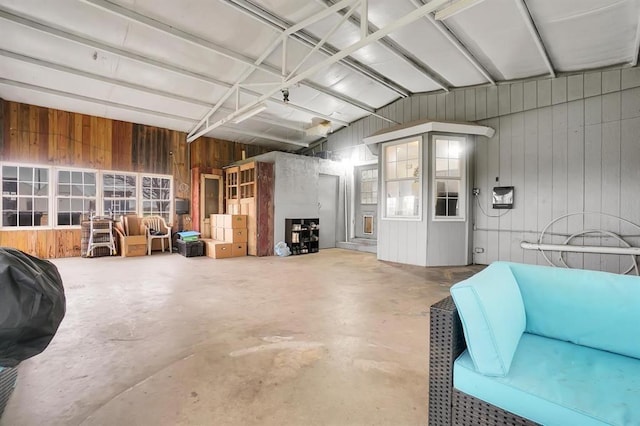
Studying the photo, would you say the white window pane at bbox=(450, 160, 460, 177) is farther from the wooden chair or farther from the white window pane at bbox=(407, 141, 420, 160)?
the wooden chair

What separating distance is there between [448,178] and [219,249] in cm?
528

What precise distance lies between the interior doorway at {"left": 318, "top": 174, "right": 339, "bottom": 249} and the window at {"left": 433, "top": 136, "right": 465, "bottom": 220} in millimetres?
3426

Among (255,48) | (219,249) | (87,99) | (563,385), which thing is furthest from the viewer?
(219,249)

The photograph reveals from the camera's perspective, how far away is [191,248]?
6.99 m

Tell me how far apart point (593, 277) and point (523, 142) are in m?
4.91

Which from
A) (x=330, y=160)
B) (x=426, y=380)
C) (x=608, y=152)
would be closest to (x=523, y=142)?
(x=608, y=152)

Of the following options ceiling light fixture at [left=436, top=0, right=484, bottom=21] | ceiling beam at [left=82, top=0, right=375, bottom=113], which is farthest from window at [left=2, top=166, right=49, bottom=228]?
ceiling light fixture at [left=436, top=0, right=484, bottom=21]

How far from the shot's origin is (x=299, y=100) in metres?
6.88

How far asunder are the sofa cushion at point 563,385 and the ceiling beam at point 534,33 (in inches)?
156

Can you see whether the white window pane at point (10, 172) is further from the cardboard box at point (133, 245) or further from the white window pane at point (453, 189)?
the white window pane at point (453, 189)

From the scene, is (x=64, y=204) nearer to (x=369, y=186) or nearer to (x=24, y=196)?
(x=24, y=196)

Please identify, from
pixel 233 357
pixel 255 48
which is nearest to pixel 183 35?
pixel 255 48

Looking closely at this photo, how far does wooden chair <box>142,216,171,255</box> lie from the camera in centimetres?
734

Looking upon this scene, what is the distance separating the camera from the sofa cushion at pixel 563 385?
1.05 meters
